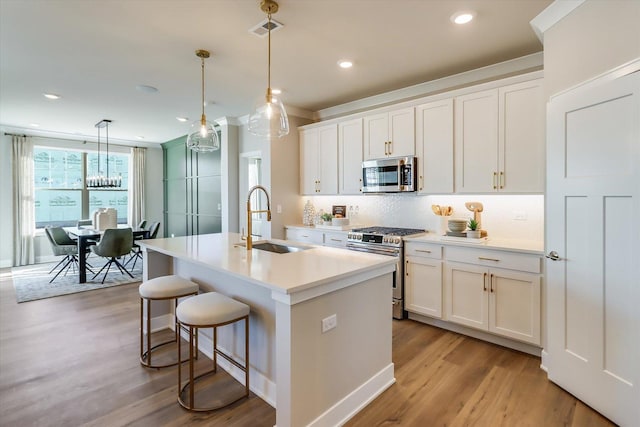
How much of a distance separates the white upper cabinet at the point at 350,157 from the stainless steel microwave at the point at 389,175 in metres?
0.16

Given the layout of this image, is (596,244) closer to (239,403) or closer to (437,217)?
(437,217)

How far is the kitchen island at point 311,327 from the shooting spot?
1.74m

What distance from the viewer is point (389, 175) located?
13.2 ft

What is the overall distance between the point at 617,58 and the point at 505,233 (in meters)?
1.88

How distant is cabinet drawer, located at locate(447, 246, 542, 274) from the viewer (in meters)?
2.75

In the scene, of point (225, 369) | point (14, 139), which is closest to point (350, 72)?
point (225, 369)

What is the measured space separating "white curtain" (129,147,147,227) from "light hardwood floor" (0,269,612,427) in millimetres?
4942

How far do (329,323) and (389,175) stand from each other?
2.52 meters

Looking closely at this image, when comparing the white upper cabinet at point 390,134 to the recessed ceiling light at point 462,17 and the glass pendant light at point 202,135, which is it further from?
the glass pendant light at point 202,135

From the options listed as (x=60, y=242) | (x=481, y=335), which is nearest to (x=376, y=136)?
(x=481, y=335)

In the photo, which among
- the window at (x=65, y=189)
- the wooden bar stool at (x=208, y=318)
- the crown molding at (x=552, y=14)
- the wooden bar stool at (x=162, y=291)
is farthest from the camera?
the window at (x=65, y=189)

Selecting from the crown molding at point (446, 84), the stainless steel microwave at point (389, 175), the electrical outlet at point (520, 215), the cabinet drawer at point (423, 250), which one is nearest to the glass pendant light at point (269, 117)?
the stainless steel microwave at point (389, 175)

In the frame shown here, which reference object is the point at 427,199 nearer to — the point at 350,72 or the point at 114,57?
the point at 350,72

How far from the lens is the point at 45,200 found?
23.3 feet
